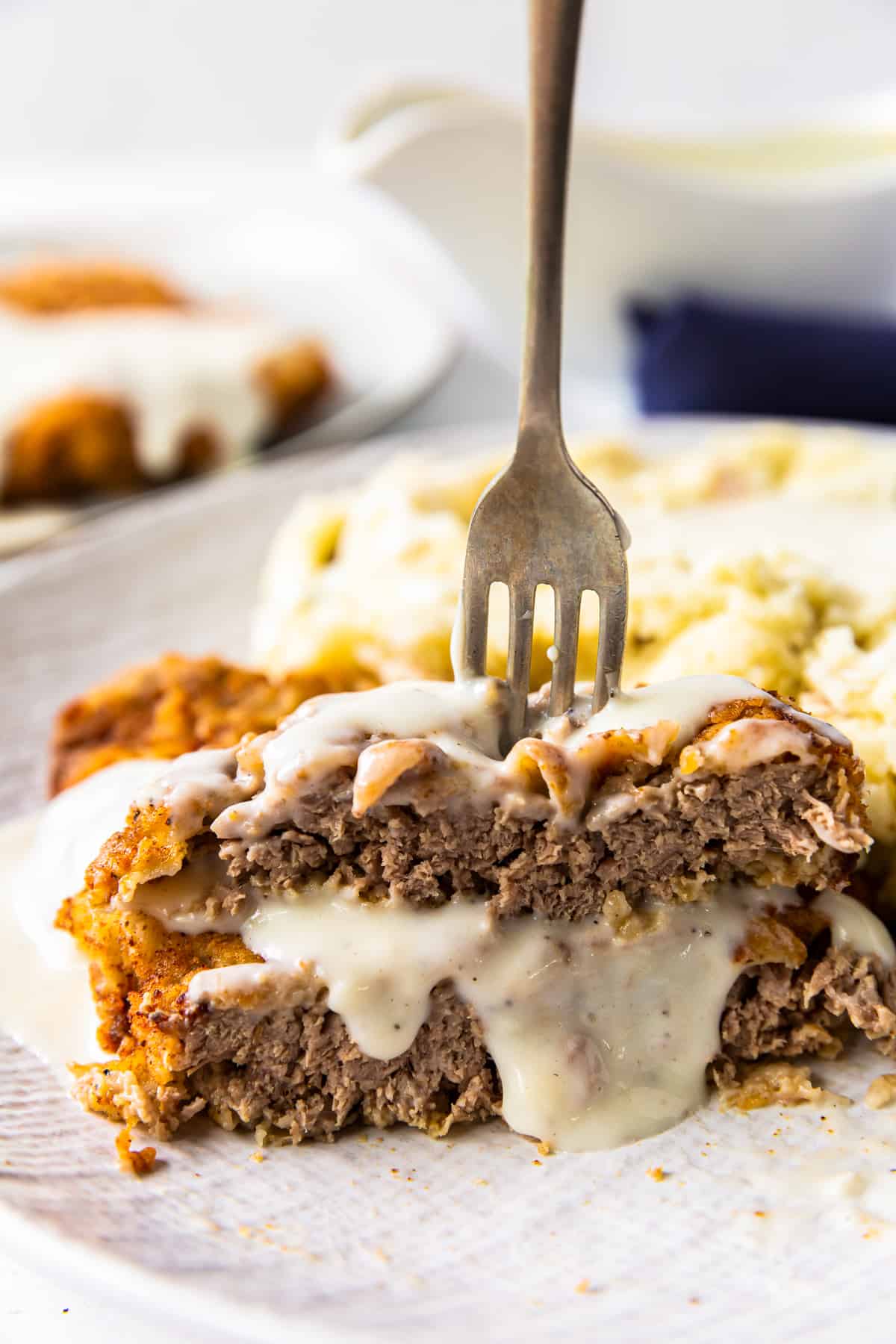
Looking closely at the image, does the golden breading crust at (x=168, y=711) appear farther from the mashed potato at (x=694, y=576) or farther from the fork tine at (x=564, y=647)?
the fork tine at (x=564, y=647)

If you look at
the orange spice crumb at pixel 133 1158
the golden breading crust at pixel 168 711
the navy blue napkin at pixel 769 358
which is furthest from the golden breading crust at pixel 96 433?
the orange spice crumb at pixel 133 1158

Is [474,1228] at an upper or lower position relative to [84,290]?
lower

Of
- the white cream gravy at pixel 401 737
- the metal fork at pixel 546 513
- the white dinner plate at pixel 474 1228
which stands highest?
the metal fork at pixel 546 513

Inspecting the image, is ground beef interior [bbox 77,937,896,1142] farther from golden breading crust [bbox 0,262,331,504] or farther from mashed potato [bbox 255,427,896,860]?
golden breading crust [bbox 0,262,331,504]

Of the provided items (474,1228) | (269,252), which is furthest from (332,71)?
(474,1228)

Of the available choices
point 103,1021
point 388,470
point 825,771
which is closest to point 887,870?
point 825,771

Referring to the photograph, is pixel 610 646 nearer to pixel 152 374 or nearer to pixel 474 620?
pixel 474 620

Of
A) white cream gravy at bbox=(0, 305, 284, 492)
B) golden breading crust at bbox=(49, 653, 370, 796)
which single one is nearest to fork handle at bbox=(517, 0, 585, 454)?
golden breading crust at bbox=(49, 653, 370, 796)
